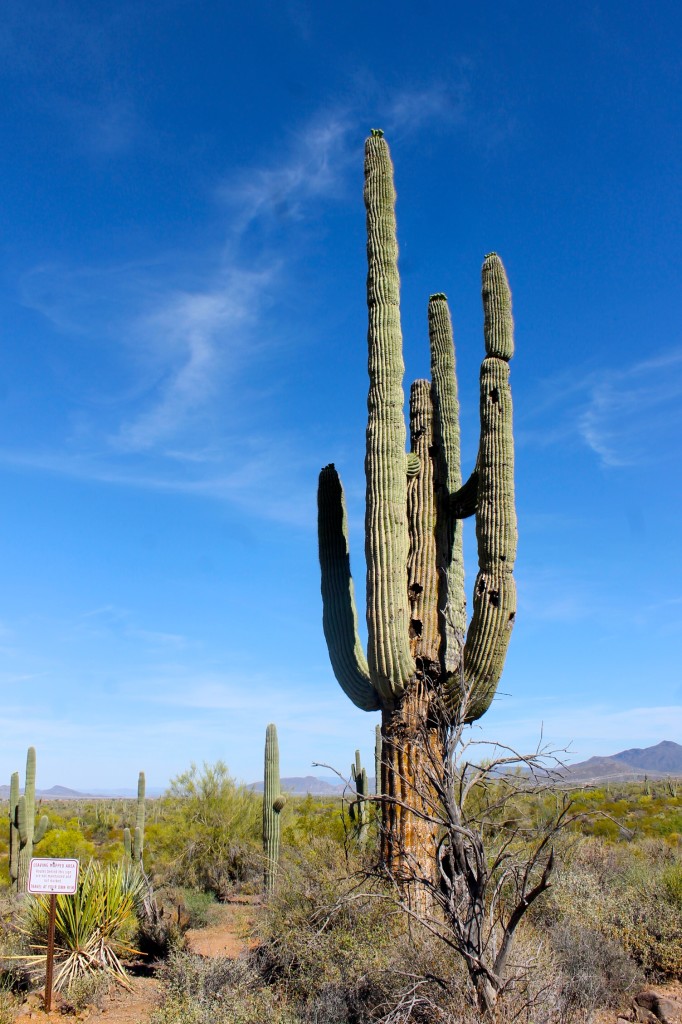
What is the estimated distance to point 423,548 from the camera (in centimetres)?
1011

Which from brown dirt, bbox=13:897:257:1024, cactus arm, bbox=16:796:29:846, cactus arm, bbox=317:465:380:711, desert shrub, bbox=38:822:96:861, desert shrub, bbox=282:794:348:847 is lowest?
brown dirt, bbox=13:897:257:1024

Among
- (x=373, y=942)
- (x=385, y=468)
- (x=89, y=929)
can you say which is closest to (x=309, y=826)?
(x=89, y=929)

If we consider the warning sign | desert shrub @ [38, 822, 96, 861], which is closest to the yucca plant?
the warning sign

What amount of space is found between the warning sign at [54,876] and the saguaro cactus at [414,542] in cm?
356

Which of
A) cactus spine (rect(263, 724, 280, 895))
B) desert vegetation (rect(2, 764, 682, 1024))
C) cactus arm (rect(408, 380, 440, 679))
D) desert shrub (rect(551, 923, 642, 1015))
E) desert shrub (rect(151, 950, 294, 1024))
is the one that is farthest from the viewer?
cactus spine (rect(263, 724, 280, 895))

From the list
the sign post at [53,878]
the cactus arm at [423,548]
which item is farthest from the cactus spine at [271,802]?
the cactus arm at [423,548]

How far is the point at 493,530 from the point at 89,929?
6604 mm

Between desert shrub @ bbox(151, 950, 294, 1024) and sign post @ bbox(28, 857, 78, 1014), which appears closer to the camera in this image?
desert shrub @ bbox(151, 950, 294, 1024)

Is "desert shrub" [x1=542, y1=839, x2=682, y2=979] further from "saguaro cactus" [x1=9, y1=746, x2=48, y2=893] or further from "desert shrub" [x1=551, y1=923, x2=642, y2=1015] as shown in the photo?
"saguaro cactus" [x1=9, y1=746, x2=48, y2=893]

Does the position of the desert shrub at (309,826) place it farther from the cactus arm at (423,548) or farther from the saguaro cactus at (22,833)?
the cactus arm at (423,548)

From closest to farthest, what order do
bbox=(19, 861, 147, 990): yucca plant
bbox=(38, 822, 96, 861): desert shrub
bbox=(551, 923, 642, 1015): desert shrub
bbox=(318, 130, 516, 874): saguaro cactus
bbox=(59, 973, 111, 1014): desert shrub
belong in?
1. bbox=(551, 923, 642, 1015): desert shrub
2. bbox=(59, 973, 111, 1014): desert shrub
3. bbox=(318, 130, 516, 874): saguaro cactus
4. bbox=(19, 861, 147, 990): yucca plant
5. bbox=(38, 822, 96, 861): desert shrub

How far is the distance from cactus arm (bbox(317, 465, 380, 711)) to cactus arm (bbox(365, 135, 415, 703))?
615 mm

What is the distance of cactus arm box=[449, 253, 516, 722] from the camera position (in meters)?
9.30

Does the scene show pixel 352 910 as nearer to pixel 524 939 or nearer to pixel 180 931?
pixel 524 939
